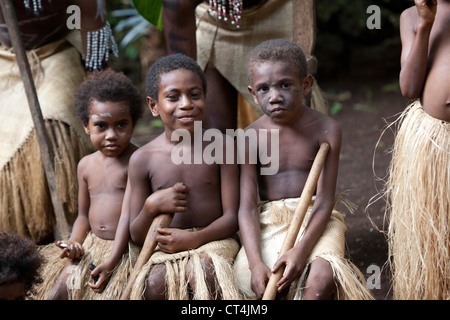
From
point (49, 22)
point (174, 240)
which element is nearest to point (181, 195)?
point (174, 240)

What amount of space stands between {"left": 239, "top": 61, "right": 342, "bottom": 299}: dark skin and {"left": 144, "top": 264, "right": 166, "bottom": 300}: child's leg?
0.31m

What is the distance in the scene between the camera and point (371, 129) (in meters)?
5.53

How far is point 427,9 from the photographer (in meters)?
2.13

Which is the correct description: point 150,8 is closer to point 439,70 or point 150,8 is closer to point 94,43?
point 94,43

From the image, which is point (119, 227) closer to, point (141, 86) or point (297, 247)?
point (297, 247)

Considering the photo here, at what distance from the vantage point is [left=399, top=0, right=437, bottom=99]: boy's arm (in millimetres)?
2143

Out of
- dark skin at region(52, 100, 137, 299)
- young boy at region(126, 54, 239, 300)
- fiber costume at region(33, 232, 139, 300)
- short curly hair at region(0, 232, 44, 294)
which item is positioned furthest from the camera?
dark skin at region(52, 100, 137, 299)

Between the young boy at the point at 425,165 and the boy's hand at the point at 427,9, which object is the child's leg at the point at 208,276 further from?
the boy's hand at the point at 427,9

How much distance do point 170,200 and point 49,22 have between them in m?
1.31

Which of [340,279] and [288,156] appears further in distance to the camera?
[288,156]

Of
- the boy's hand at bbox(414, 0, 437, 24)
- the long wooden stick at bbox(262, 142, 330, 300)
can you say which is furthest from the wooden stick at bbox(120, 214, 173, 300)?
the boy's hand at bbox(414, 0, 437, 24)

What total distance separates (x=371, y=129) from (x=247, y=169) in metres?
3.42

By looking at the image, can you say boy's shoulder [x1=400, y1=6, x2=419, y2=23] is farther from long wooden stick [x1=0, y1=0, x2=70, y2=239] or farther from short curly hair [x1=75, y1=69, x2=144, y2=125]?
long wooden stick [x1=0, y1=0, x2=70, y2=239]
